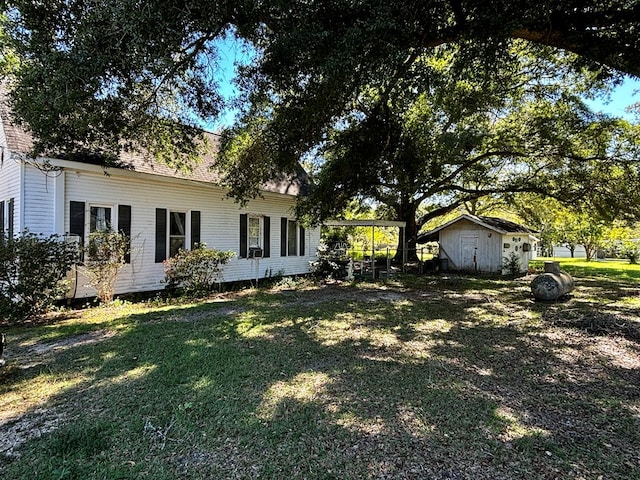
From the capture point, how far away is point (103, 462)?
108 inches

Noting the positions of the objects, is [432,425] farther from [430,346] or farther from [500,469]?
[430,346]

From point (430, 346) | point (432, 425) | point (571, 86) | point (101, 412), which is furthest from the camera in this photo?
point (571, 86)

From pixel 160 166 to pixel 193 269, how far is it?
125 inches

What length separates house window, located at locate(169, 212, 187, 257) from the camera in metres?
10.6

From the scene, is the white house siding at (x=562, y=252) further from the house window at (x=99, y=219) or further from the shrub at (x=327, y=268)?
the house window at (x=99, y=219)

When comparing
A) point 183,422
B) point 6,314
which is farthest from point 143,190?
point 183,422

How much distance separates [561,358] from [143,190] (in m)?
9.86

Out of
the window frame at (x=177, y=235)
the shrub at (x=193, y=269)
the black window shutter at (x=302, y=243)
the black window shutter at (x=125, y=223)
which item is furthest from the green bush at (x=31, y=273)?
the black window shutter at (x=302, y=243)

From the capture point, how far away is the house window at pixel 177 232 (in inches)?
419

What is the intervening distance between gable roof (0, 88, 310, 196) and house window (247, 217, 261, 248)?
1.18 m

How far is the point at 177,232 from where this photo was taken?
10836mm

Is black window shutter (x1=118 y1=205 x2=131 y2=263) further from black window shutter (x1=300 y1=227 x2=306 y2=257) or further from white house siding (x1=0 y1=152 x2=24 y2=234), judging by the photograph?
black window shutter (x1=300 y1=227 x2=306 y2=257)

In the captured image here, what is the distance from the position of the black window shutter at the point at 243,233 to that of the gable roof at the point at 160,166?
4.09 feet

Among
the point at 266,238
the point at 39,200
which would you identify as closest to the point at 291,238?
the point at 266,238
